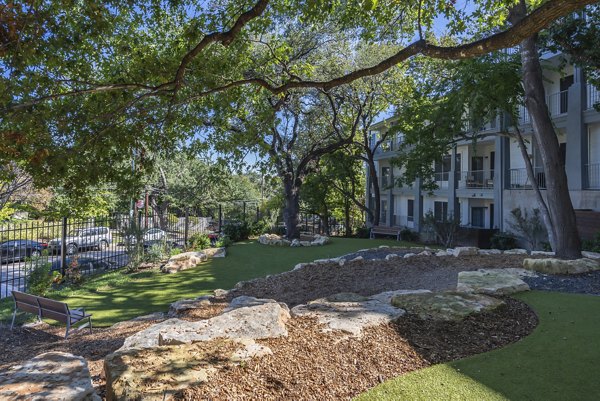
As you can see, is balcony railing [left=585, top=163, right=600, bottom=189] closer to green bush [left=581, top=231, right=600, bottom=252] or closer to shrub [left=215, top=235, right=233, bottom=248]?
green bush [left=581, top=231, right=600, bottom=252]

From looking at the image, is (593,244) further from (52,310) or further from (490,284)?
(52,310)

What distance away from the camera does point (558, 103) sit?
1786 cm

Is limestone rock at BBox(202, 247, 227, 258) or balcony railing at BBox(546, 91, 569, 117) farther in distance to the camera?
balcony railing at BBox(546, 91, 569, 117)

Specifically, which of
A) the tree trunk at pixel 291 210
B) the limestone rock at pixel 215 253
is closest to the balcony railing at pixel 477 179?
the tree trunk at pixel 291 210

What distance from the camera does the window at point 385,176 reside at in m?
33.0

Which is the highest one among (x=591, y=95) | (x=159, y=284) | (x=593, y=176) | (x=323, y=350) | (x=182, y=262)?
(x=591, y=95)

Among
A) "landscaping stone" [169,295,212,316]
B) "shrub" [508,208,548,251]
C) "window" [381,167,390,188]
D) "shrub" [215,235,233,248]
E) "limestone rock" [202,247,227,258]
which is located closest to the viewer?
"landscaping stone" [169,295,212,316]

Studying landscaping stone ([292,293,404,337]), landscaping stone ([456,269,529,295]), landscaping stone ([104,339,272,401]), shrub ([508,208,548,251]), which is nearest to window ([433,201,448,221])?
shrub ([508,208,548,251])

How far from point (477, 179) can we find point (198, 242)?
682 inches

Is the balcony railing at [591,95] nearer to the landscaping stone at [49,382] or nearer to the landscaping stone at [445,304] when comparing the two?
the landscaping stone at [445,304]

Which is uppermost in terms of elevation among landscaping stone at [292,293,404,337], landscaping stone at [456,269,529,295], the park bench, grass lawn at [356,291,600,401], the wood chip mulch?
landscaping stone at [456,269,529,295]

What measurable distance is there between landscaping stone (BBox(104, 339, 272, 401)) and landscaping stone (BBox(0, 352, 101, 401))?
7.5 inches

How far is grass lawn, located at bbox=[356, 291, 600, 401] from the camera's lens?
3180 mm

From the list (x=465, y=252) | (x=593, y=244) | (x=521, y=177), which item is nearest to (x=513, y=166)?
(x=521, y=177)
